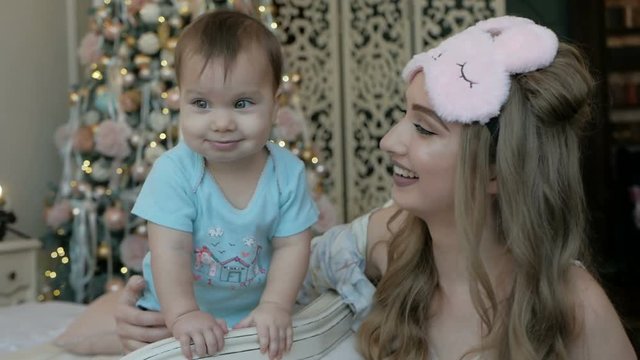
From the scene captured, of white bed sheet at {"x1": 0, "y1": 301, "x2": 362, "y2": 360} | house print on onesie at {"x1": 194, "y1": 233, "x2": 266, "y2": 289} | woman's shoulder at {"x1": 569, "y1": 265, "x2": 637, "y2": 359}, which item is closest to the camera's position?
woman's shoulder at {"x1": 569, "y1": 265, "x2": 637, "y2": 359}

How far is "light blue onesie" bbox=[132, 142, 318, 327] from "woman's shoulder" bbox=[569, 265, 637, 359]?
1.77 feet

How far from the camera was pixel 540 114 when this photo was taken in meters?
1.45

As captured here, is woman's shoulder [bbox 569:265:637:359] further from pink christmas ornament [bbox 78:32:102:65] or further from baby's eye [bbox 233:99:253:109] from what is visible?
pink christmas ornament [bbox 78:32:102:65]

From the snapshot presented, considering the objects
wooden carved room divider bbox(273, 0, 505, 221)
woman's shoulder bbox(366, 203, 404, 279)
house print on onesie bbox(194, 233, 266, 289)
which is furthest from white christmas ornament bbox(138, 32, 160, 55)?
house print on onesie bbox(194, 233, 266, 289)

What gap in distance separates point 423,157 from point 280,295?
367 millimetres

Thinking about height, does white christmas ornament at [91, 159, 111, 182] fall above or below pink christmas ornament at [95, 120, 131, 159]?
below

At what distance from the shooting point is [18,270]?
132 inches

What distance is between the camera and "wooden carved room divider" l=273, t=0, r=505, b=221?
4.36m

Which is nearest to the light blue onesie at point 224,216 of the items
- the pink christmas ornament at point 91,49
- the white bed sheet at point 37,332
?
the white bed sheet at point 37,332

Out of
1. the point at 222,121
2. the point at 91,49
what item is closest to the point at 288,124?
the point at 91,49

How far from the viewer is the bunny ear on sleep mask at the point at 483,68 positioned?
4.71 feet

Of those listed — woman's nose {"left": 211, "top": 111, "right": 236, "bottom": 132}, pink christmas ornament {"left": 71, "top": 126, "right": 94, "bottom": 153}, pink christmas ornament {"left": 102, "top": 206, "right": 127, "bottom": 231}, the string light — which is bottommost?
pink christmas ornament {"left": 102, "top": 206, "right": 127, "bottom": 231}

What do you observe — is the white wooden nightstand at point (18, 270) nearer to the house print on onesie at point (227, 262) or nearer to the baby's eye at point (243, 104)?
the house print on onesie at point (227, 262)

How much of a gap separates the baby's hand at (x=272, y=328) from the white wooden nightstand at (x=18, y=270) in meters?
2.07
